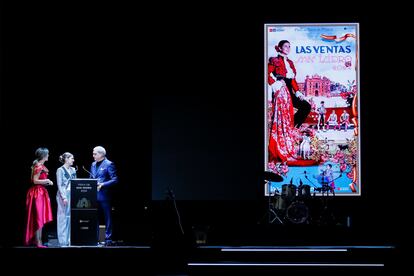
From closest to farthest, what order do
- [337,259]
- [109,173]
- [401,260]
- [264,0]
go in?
[401,260] → [337,259] → [109,173] → [264,0]

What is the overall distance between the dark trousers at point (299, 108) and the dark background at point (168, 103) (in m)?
0.51

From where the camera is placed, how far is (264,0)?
10922 millimetres

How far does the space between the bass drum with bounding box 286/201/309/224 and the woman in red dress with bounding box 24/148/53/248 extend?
3.64 meters

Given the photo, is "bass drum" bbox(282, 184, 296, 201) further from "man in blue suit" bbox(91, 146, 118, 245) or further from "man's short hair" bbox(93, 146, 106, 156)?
"man's short hair" bbox(93, 146, 106, 156)

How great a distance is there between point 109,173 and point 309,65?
145 inches

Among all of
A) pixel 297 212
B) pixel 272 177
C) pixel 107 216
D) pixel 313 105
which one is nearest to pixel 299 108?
pixel 313 105

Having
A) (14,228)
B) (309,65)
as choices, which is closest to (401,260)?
(309,65)

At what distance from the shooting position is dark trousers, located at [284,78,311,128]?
11.0 metres

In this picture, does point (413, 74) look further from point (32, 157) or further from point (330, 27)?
point (32, 157)

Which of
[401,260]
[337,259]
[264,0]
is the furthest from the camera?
[264,0]

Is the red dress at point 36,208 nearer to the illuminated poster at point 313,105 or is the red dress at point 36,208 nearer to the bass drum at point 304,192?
the illuminated poster at point 313,105

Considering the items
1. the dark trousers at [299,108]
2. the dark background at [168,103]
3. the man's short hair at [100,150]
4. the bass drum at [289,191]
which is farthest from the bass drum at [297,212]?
the man's short hair at [100,150]

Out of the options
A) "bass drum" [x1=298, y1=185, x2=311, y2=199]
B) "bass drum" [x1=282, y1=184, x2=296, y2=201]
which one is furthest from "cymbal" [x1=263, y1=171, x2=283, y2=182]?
"bass drum" [x1=298, y1=185, x2=311, y2=199]

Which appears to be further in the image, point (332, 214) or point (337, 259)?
point (332, 214)
